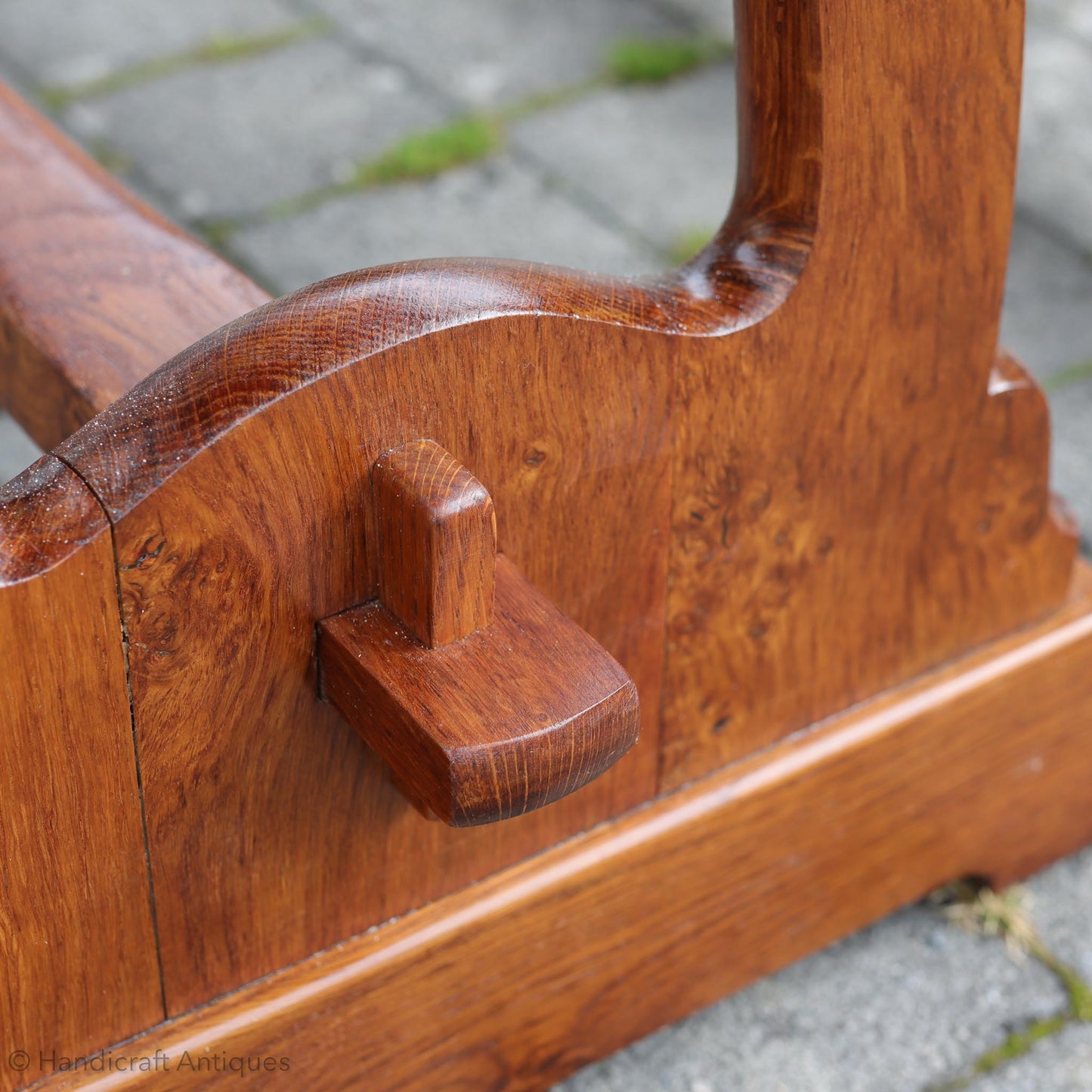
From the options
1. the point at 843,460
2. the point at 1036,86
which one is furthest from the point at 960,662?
the point at 1036,86

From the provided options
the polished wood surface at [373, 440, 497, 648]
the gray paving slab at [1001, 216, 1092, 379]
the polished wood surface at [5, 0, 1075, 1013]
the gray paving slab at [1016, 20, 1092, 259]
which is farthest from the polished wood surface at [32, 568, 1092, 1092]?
the gray paving slab at [1016, 20, 1092, 259]

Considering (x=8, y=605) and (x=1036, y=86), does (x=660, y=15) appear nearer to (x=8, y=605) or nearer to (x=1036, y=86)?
(x=1036, y=86)

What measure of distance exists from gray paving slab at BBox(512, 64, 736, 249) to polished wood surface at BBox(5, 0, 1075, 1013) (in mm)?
998

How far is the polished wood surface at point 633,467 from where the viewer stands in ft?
2.19

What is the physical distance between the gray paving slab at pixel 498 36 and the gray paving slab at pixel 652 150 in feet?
0.31

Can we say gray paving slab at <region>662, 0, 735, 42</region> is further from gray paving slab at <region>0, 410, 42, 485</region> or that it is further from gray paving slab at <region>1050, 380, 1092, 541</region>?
gray paving slab at <region>0, 410, 42, 485</region>

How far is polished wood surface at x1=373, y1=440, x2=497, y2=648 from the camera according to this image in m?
0.66

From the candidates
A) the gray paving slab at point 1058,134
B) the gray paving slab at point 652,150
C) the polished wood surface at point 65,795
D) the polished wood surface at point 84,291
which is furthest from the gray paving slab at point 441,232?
the polished wood surface at point 65,795

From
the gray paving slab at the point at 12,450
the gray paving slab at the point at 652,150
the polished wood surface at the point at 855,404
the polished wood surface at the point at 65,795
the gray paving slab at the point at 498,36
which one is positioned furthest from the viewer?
the gray paving slab at the point at 498,36

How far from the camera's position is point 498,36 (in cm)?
225

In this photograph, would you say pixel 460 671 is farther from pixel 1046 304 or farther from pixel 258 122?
pixel 258 122

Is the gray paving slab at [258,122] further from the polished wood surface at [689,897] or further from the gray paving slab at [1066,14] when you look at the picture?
the polished wood surface at [689,897]

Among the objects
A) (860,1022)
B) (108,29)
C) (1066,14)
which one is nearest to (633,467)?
(860,1022)

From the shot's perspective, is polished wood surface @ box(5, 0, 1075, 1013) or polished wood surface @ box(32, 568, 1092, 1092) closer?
polished wood surface @ box(5, 0, 1075, 1013)
